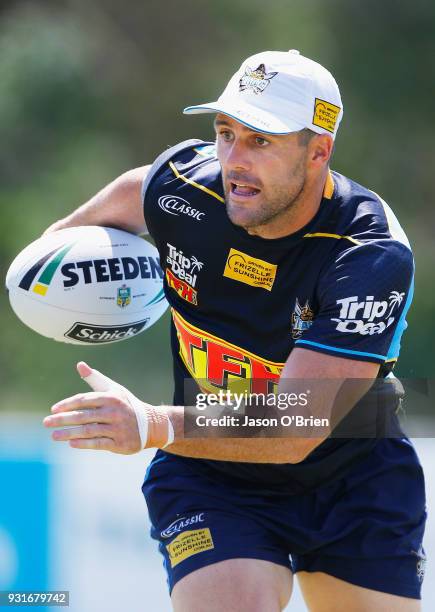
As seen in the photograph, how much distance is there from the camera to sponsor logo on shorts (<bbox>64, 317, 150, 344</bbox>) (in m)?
4.34

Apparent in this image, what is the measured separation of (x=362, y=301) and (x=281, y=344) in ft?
1.33

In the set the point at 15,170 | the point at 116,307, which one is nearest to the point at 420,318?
the point at 15,170

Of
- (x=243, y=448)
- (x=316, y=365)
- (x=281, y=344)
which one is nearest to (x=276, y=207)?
(x=281, y=344)

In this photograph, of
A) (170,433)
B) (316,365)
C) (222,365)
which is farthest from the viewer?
(222,365)

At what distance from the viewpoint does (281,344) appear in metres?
3.69

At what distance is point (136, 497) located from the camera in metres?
5.08

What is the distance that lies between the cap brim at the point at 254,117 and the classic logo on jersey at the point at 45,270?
3.32 feet

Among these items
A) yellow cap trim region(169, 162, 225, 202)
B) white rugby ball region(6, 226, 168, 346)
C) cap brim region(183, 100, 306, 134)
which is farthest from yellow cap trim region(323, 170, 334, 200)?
white rugby ball region(6, 226, 168, 346)

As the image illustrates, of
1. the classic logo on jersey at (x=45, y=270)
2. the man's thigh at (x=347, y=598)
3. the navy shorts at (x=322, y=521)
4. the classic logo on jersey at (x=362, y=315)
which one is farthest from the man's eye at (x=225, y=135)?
the man's thigh at (x=347, y=598)

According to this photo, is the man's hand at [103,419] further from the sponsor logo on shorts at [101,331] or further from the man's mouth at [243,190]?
the sponsor logo on shorts at [101,331]

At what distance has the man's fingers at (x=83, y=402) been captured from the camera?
3.02 m
